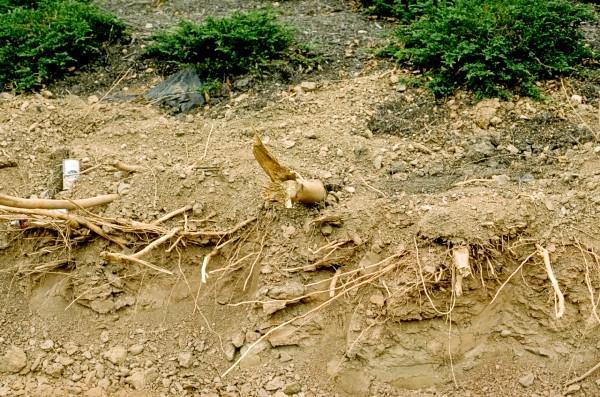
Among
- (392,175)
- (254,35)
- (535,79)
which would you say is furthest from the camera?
(254,35)

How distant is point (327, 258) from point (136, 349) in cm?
97

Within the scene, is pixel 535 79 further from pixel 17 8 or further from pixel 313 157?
pixel 17 8

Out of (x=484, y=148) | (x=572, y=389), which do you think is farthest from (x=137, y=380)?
(x=484, y=148)

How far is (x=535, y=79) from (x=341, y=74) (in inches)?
47.0

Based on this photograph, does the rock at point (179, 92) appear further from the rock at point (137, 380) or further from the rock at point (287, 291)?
the rock at point (137, 380)

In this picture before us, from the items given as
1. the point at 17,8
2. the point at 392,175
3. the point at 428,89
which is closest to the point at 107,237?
the point at 392,175

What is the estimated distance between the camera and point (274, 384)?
2.85 m

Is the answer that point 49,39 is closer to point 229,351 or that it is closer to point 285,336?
point 229,351

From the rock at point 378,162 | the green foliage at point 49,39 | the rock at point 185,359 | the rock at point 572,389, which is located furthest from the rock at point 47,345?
the rock at point 572,389

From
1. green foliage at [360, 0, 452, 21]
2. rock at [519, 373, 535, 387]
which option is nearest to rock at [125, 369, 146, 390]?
rock at [519, 373, 535, 387]

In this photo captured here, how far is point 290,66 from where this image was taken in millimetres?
4383

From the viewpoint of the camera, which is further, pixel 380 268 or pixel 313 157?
pixel 313 157

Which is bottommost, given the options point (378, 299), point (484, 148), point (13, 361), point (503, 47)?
point (13, 361)

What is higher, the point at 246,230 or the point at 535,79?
the point at 535,79
